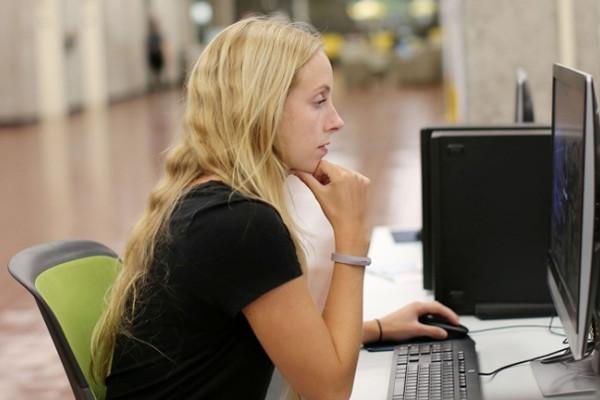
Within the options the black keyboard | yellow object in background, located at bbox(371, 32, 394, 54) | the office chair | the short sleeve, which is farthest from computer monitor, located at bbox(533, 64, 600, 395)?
yellow object in background, located at bbox(371, 32, 394, 54)

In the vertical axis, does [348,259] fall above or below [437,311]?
above

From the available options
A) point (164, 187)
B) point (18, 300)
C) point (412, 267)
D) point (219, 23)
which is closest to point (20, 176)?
point (18, 300)

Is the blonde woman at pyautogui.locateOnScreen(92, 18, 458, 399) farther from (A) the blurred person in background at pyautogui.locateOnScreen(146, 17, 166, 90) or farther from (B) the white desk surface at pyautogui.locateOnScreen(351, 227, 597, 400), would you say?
(A) the blurred person in background at pyautogui.locateOnScreen(146, 17, 166, 90)

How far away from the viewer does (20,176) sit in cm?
1106

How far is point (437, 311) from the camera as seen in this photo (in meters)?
2.35

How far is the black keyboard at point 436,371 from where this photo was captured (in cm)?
190

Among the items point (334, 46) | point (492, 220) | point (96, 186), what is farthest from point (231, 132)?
point (334, 46)

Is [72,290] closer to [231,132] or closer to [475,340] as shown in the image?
[231,132]

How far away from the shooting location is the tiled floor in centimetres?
489

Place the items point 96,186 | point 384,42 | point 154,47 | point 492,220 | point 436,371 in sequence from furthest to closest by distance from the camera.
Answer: point 384,42 → point 154,47 → point 96,186 → point 492,220 → point 436,371

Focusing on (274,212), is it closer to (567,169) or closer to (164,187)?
(164,187)

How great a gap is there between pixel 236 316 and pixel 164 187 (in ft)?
0.96

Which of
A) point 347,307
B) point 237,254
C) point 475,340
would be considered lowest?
point 475,340

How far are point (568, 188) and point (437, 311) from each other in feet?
1.99
